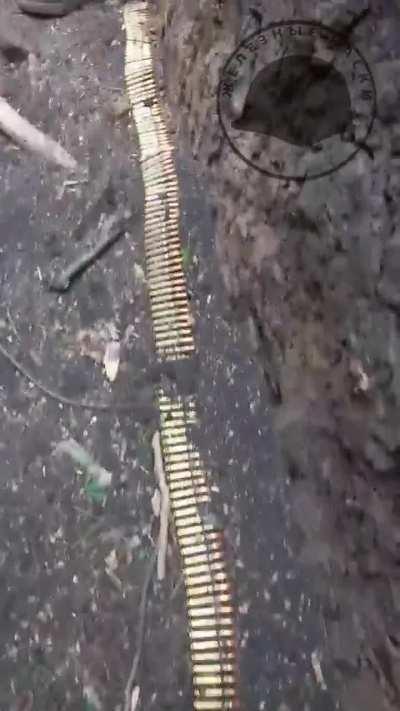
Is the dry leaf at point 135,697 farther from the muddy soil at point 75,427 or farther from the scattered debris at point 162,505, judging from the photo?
the scattered debris at point 162,505

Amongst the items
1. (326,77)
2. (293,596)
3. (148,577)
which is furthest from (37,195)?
(293,596)

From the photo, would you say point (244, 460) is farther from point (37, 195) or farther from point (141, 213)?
point (37, 195)

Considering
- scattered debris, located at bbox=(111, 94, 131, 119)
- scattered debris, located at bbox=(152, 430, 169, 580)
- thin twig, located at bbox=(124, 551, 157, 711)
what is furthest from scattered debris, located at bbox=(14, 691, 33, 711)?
scattered debris, located at bbox=(111, 94, 131, 119)

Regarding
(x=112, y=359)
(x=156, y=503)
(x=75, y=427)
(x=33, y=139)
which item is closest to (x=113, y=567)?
(x=156, y=503)

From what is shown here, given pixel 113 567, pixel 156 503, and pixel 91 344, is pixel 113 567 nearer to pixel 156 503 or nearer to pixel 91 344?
pixel 156 503

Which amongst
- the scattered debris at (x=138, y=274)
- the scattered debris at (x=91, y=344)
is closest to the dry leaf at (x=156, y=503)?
the scattered debris at (x=91, y=344)

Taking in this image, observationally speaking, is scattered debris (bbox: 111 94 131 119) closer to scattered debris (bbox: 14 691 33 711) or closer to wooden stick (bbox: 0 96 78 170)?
wooden stick (bbox: 0 96 78 170)
